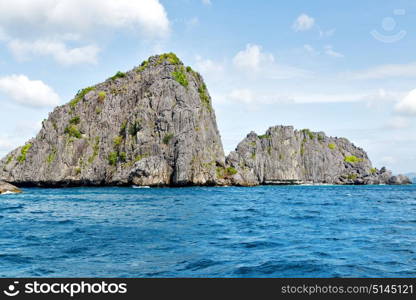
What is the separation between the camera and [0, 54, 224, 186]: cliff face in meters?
114

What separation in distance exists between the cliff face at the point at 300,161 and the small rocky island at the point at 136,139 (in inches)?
1694

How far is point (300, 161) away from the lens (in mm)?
185500

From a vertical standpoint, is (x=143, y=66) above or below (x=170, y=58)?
below

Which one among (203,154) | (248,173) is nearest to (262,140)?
(248,173)

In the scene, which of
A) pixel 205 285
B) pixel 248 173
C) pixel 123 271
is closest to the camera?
pixel 205 285

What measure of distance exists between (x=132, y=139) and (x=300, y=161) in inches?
3700

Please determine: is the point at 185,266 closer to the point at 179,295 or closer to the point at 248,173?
the point at 179,295

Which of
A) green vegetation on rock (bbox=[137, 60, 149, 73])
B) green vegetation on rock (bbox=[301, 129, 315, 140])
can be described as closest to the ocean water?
green vegetation on rock (bbox=[137, 60, 149, 73])

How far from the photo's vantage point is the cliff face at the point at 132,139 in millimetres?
114062

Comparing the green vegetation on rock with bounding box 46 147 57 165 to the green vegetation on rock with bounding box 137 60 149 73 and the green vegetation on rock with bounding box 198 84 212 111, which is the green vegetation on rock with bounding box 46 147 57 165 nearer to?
the green vegetation on rock with bounding box 137 60 149 73

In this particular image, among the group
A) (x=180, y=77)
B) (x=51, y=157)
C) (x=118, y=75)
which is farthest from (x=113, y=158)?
(x=118, y=75)

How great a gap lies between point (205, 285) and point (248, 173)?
118 m

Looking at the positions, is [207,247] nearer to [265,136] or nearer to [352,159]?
[265,136]

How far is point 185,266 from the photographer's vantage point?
51.9 feet
